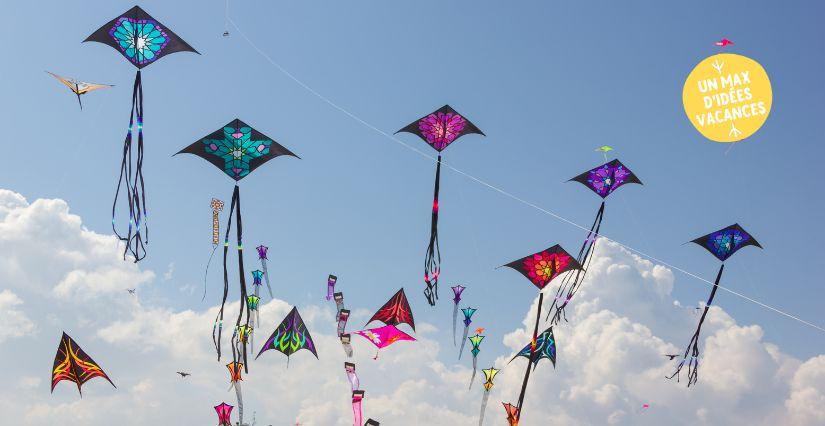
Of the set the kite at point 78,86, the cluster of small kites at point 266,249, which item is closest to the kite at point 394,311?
the cluster of small kites at point 266,249

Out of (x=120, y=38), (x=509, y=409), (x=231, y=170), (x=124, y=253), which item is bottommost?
(x=509, y=409)

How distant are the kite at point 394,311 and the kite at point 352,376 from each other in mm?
5708

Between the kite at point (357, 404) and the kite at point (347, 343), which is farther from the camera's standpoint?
the kite at point (347, 343)

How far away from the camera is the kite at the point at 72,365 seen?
2708 cm

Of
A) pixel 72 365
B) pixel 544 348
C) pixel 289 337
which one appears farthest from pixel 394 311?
pixel 72 365

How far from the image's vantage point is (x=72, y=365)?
2716 cm

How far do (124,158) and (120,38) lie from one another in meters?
3.61

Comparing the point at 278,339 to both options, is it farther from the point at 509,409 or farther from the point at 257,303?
the point at 509,409

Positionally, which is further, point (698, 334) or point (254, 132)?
point (698, 334)

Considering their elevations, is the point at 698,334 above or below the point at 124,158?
below

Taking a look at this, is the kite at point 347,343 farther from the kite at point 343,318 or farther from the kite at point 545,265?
the kite at point 545,265

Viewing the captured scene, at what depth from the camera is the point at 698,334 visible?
2938 cm

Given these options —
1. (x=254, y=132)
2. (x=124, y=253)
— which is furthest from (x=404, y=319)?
(x=124, y=253)

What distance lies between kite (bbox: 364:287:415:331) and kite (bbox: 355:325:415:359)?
0.65 metres
